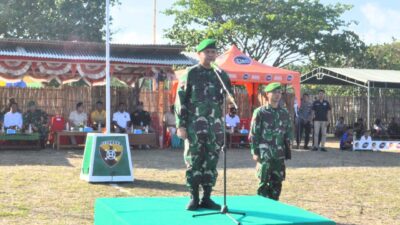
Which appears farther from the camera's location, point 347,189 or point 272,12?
point 272,12

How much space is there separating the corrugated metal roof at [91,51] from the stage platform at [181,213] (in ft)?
40.0

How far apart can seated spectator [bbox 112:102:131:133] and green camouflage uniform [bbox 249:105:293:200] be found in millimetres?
11399

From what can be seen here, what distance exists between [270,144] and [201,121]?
1395 millimetres

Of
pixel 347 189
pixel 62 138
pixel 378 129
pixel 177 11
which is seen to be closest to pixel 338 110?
pixel 378 129

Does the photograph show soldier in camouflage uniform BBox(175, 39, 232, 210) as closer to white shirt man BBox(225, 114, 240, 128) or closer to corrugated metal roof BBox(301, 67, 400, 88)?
white shirt man BBox(225, 114, 240, 128)

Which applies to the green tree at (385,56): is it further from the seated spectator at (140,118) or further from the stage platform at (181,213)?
the stage platform at (181,213)

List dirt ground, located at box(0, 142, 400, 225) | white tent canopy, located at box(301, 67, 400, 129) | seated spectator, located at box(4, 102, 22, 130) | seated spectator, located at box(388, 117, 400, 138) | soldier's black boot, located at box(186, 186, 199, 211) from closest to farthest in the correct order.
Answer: soldier's black boot, located at box(186, 186, 199, 211) → dirt ground, located at box(0, 142, 400, 225) → seated spectator, located at box(4, 102, 22, 130) → white tent canopy, located at box(301, 67, 400, 129) → seated spectator, located at box(388, 117, 400, 138)

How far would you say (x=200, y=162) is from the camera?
5.84 metres

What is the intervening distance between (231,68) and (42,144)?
640 cm

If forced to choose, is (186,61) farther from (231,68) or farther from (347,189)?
(347,189)

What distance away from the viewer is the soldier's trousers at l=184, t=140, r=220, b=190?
5824mm

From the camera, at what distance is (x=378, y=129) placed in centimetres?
2314

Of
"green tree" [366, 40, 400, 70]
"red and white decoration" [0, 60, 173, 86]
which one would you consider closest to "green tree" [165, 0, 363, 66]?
"green tree" [366, 40, 400, 70]

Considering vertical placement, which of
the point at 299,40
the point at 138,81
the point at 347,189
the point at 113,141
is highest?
the point at 299,40
